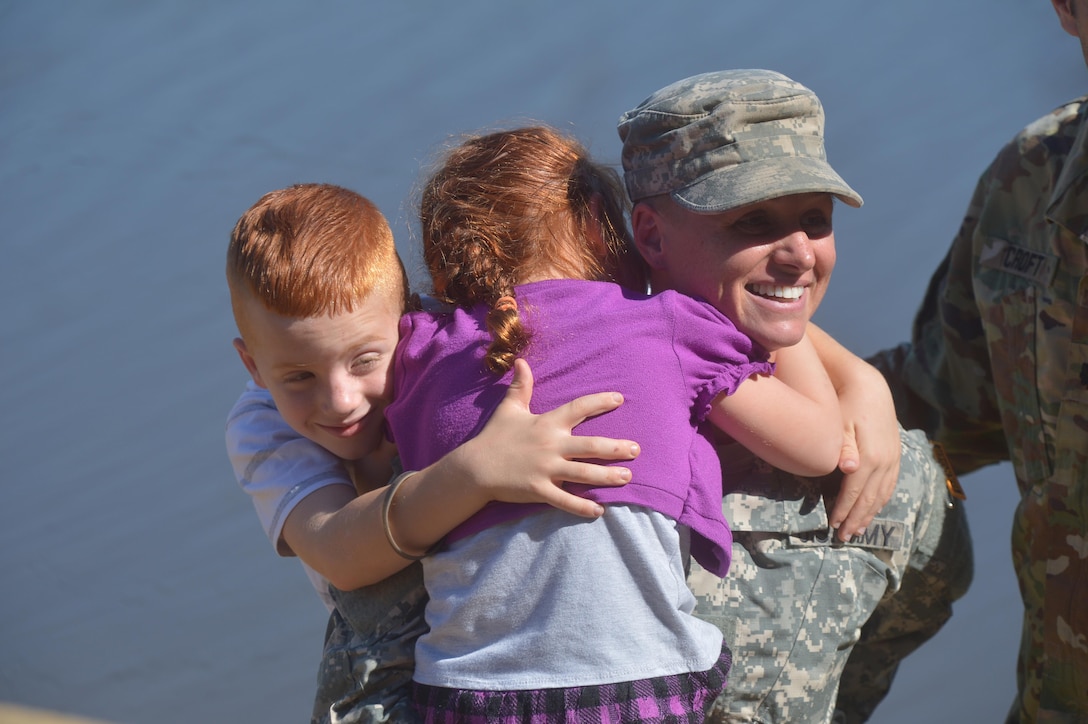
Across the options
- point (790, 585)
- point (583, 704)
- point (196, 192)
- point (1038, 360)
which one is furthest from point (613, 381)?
point (196, 192)

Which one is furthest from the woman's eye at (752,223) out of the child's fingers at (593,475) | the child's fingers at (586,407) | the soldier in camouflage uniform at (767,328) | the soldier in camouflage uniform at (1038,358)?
the soldier in camouflage uniform at (1038,358)

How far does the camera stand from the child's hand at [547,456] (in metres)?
1.78

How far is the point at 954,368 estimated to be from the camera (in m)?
2.89

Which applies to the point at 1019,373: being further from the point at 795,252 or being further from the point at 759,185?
the point at 759,185

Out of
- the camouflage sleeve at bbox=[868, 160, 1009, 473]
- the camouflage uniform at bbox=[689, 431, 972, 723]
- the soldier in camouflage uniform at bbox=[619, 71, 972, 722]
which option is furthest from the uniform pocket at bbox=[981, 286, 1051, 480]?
the camouflage uniform at bbox=[689, 431, 972, 723]

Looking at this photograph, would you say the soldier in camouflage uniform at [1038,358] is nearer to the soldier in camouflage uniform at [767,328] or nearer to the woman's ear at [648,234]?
the soldier in camouflage uniform at [767,328]

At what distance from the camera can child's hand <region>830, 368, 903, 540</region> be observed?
222 cm

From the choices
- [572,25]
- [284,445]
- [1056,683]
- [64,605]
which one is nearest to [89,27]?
[572,25]

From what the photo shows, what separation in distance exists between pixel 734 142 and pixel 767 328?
0.34m

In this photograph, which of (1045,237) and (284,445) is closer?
(284,445)

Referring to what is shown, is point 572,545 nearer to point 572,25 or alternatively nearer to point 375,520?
point 375,520

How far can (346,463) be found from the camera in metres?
2.16

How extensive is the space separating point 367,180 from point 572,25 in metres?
1.05

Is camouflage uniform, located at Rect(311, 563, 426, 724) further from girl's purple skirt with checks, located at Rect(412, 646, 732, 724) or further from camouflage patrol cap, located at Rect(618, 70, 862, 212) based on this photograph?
camouflage patrol cap, located at Rect(618, 70, 862, 212)
